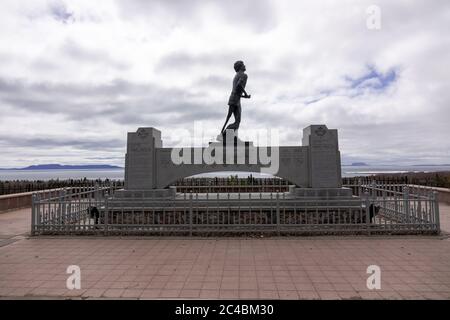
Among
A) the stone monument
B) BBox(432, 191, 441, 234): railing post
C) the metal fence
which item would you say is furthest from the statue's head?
BBox(432, 191, 441, 234): railing post

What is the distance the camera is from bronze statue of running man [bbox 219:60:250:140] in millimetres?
10102

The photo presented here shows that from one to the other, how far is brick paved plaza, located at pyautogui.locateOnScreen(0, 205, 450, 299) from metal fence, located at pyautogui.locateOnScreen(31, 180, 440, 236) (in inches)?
14.3

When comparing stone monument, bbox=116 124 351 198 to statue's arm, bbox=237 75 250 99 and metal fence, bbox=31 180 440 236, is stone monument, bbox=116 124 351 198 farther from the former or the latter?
statue's arm, bbox=237 75 250 99

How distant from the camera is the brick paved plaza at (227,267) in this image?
4.44m

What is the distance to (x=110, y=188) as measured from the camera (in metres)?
10.7

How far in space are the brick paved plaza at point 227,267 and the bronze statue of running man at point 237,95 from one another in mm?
4313

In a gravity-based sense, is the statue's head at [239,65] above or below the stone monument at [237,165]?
above

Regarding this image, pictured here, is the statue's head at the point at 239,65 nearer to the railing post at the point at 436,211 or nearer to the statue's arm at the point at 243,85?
the statue's arm at the point at 243,85

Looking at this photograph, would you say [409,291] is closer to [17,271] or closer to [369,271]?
[369,271]

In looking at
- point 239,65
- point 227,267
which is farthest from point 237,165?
point 227,267

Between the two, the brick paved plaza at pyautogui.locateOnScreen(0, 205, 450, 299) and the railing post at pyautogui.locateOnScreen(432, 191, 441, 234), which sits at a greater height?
the railing post at pyautogui.locateOnScreen(432, 191, 441, 234)

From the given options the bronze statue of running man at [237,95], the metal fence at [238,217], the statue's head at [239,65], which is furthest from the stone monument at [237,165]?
the statue's head at [239,65]

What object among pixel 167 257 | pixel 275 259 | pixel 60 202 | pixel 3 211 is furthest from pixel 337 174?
pixel 3 211
